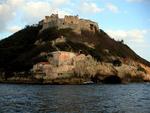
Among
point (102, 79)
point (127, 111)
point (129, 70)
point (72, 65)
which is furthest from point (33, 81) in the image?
point (127, 111)

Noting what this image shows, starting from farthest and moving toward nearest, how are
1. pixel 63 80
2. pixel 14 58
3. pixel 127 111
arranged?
pixel 14 58
pixel 63 80
pixel 127 111

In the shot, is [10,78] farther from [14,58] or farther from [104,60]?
[104,60]

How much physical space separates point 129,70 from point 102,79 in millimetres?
18958

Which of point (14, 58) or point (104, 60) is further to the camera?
point (14, 58)

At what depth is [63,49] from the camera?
17462 cm

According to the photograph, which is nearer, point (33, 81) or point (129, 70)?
point (33, 81)

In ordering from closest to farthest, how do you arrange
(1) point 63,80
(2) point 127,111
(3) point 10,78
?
(2) point 127,111
(1) point 63,80
(3) point 10,78

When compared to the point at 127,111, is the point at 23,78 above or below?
above

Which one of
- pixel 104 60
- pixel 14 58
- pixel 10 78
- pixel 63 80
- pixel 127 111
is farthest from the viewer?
pixel 14 58

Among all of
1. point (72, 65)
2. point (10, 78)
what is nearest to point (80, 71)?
point (72, 65)

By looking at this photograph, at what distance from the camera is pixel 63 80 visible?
159 meters

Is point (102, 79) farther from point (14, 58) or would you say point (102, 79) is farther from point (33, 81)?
point (14, 58)

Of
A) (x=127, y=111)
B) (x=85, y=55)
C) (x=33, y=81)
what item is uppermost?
(x=85, y=55)

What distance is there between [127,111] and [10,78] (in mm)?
118633
